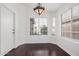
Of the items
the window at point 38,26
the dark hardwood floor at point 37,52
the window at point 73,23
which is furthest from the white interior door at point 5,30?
the window at point 38,26

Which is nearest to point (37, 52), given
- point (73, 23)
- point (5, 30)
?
point (5, 30)

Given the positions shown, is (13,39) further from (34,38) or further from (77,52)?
(77,52)

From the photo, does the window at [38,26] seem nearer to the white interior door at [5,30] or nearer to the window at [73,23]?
the window at [73,23]

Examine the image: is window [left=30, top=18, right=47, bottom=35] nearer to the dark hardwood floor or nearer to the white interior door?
the dark hardwood floor

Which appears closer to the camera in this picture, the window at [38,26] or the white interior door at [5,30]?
the white interior door at [5,30]

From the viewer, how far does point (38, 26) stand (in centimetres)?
686

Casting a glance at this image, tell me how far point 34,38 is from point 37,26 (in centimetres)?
87

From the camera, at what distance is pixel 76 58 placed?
0.66m

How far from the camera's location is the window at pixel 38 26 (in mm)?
6797

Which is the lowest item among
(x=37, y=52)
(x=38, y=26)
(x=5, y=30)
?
(x=37, y=52)

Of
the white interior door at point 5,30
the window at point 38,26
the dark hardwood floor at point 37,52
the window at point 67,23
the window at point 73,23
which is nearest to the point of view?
the white interior door at point 5,30

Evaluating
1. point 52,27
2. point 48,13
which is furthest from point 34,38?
point 48,13

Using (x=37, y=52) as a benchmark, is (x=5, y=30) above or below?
above

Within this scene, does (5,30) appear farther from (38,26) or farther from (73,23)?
(38,26)
